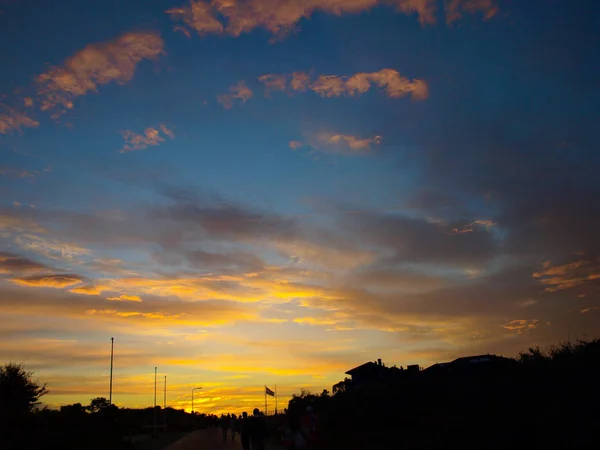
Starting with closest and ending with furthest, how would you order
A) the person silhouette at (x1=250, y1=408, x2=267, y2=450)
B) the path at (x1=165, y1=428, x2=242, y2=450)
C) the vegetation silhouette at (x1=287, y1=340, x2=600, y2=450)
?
the vegetation silhouette at (x1=287, y1=340, x2=600, y2=450) → the person silhouette at (x1=250, y1=408, x2=267, y2=450) → the path at (x1=165, y1=428, x2=242, y2=450)

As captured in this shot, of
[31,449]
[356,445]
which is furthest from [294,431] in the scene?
[31,449]

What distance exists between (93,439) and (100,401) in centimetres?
7462

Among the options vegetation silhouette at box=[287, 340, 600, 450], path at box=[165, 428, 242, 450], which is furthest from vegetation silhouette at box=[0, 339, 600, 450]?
path at box=[165, 428, 242, 450]

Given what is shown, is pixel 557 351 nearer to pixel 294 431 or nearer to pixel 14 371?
pixel 294 431

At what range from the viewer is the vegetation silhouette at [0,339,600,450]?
14938 mm

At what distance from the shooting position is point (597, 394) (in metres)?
14.8

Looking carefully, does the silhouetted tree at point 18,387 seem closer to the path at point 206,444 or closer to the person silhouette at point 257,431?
the path at point 206,444

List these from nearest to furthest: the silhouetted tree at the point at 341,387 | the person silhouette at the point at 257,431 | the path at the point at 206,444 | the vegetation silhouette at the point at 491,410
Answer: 1. the vegetation silhouette at the point at 491,410
2. the person silhouette at the point at 257,431
3. the path at the point at 206,444
4. the silhouetted tree at the point at 341,387

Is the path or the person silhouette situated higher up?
the person silhouette

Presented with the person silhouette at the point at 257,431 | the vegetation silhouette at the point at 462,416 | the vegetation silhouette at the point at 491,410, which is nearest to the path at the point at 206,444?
the vegetation silhouette at the point at 462,416

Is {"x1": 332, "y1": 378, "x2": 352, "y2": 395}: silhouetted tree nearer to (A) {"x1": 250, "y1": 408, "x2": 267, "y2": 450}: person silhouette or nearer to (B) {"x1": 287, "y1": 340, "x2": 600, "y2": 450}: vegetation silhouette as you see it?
(B) {"x1": 287, "y1": 340, "x2": 600, "y2": 450}: vegetation silhouette

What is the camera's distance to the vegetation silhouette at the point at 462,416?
49.0ft

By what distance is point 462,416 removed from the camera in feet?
65.6

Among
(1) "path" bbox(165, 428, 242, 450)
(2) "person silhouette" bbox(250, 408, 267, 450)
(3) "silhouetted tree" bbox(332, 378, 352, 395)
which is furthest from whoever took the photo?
(3) "silhouetted tree" bbox(332, 378, 352, 395)
